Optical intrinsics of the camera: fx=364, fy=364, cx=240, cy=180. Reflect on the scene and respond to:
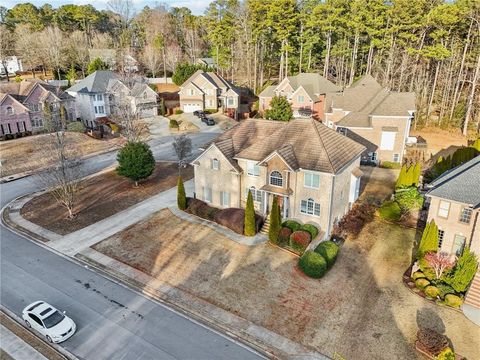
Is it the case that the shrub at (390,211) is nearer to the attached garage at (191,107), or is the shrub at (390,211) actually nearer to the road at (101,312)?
the road at (101,312)

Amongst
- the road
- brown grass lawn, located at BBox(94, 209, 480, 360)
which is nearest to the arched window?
brown grass lawn, located at BBox(94, 209, 480, 360)

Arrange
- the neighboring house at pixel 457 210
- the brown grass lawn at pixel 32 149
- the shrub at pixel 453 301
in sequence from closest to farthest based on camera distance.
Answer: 1. the shrub at pixel 453 301
2. the neighboring house at pixel 457 210
3. the brown grass lawn at pixel 32 149

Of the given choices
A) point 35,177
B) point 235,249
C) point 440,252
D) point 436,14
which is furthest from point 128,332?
point 436,14

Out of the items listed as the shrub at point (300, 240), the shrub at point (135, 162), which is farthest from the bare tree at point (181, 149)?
the shrub at point (300, 240)

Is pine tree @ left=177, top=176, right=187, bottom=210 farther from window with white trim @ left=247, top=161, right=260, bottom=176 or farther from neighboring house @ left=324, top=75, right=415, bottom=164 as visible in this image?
neighboring house @ left=324, top=75, right=415, bottom=164

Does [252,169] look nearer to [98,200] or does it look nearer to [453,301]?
[98,200]

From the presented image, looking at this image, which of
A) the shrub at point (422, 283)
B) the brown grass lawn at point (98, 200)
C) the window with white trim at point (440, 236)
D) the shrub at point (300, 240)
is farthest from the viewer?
the brown grass lawn at point (98, 200)
